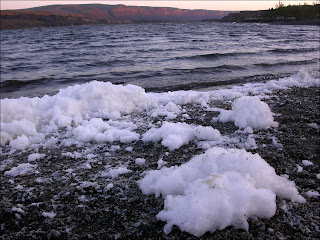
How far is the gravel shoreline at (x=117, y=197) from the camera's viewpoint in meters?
1.69

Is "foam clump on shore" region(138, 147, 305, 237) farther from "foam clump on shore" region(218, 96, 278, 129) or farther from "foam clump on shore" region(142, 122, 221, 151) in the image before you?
"foam clump on shore" region(218, 96, 278, 129)

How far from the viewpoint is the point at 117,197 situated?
210 centimetres

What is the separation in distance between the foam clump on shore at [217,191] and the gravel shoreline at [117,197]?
0.24ft

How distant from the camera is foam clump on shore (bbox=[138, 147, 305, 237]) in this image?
5.43ft

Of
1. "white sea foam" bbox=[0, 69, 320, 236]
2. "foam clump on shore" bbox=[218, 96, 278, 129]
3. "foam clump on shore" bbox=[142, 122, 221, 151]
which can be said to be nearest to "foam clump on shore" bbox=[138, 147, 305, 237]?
"white sea foam" bbox=[0, 69, 320, 236]

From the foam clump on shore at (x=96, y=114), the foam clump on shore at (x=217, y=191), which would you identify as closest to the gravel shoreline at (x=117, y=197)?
the foam clump on shore at (x=217, y=191)

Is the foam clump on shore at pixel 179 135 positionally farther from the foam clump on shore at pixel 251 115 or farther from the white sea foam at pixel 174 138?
the foam clump on shore at pixel 251 115

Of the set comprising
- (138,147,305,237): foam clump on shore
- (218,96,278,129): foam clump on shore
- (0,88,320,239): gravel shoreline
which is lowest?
(0,88,320,239): gravel shoreline

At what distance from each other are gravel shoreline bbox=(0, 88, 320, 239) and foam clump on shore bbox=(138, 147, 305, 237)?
0.07 m

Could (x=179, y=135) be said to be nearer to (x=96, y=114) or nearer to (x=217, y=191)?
(x=217, y=191)

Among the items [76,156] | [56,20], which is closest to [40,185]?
[76,156]

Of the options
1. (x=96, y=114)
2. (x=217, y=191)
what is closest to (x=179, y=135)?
(x=217, y=191)

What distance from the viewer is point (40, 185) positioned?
2.34 m

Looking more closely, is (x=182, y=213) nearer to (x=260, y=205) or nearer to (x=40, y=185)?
(x=260, y=205)
